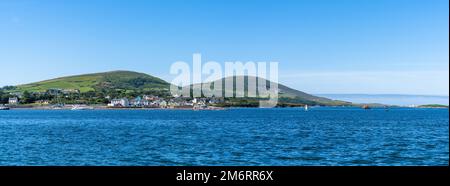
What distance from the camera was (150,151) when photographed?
3431cm

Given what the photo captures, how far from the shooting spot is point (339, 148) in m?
37.2

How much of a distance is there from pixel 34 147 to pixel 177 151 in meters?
13.0
